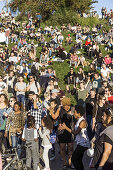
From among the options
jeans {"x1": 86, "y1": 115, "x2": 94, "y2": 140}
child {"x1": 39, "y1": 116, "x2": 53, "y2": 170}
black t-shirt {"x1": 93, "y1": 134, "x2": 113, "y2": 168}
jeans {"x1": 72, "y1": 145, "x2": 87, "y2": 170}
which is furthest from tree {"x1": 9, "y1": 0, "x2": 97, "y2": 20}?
black t-shirt {"x1": 93, "y1": 134, "x2": 113, "y2": 168}

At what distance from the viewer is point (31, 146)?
16.1 ft

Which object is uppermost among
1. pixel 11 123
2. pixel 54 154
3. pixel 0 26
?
pixel 0 26

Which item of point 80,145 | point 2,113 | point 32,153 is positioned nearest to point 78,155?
point 80,145

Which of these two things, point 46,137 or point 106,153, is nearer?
point 106,153

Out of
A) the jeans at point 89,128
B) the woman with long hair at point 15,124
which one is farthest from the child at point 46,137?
the jeans at point 89,128

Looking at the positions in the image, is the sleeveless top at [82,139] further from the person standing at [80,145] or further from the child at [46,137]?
the child at [46,137]

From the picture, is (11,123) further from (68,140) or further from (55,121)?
(68,140)

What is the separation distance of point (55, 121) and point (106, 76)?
5.96 metres

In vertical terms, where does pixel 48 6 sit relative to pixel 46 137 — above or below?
above

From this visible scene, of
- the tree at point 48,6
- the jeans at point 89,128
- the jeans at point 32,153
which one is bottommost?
the jeans at point 32,153

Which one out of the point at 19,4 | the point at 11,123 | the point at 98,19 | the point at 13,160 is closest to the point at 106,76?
the point at 11,123

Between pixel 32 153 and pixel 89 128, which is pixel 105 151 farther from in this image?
pixel 89 128

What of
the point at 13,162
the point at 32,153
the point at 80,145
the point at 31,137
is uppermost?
the point at 31,137

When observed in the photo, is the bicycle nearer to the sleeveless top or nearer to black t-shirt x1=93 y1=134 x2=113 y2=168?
the sleeveless top
